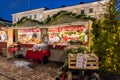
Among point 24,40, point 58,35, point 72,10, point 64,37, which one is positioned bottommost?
point 24,40

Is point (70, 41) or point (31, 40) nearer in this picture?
point (70, 41)

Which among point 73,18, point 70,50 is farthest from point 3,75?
point 73,18

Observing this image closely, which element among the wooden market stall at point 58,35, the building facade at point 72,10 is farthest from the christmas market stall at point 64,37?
the building facade at point 72,10

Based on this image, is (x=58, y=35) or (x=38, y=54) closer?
(x=38, y=54)

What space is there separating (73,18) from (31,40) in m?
Result: 4.10

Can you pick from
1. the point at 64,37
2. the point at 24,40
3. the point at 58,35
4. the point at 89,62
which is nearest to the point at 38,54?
the point at 58,35

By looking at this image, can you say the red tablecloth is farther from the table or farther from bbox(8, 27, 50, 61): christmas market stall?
the table

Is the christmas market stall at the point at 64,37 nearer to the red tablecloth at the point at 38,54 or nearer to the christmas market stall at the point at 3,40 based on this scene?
the red tablecloth at the point at 38,54

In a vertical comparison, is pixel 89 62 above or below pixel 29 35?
below

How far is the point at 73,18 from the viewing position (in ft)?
37.6

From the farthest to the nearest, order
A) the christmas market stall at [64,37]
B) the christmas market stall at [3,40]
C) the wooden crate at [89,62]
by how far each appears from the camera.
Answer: the christmas market stall at [3,40] → the christmas market stall at [64,37] → the wooden crate at [89,62]

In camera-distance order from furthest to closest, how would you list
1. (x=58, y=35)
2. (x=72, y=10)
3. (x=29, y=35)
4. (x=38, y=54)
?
(x=72, y=10) < (x=29, y=35) < (x=58, y=35) < (x=38, y=54)

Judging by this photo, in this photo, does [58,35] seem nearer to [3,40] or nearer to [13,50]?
[13,50]

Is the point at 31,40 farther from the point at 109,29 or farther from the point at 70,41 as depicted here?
the point at 109,29
